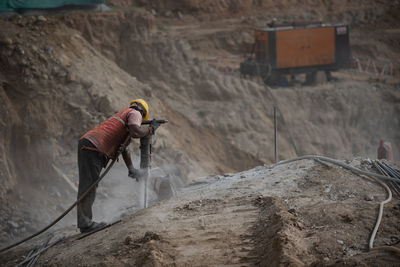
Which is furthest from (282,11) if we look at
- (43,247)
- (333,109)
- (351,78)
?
(43,247)

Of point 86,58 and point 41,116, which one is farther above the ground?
point 86,58

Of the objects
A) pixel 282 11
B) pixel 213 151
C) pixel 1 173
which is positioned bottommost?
pixel 213 151

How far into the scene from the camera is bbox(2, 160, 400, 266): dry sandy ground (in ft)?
13.8

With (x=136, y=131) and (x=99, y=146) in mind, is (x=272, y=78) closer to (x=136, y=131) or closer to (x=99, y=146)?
(x=136, y=131)

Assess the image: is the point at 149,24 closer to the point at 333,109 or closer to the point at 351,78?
the point at 333,109

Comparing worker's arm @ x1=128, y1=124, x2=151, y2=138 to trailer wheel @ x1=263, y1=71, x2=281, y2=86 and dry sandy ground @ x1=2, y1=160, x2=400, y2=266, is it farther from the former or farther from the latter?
trailer wheel @ x1=263, y1=71, x2=281, y2=86

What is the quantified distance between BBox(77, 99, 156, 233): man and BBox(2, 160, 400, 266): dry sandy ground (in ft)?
1.62

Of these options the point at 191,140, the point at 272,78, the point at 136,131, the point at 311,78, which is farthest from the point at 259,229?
the point at 311,78

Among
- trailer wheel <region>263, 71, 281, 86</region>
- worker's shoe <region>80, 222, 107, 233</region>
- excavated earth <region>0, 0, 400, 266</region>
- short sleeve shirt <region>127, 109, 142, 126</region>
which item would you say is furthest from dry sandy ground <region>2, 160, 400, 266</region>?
trailer wheel <region>263, 71, 281, 86</region>

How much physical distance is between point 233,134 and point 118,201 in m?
5.81

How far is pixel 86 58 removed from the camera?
11055 millimetres

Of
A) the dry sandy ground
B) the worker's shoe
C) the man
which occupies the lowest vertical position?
the worker's shoe

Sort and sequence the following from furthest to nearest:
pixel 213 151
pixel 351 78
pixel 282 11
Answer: pixel 282 11, pixel 351 78, pixel 213 151

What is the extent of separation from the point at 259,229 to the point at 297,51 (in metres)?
13.2
